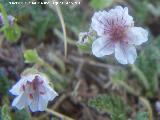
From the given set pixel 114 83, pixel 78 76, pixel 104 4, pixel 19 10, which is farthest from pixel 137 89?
pixel 19 10

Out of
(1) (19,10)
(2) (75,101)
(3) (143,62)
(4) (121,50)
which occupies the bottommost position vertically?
(2) (75,101)

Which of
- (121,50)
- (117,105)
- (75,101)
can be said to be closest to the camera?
(121,50)

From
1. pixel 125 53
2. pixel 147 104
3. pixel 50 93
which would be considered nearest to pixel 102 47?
pixel 125 53

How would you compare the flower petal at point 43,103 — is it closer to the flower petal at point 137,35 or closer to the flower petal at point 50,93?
the flower petal at point 50,93

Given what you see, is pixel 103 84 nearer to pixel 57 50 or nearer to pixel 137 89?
pixel 137 89

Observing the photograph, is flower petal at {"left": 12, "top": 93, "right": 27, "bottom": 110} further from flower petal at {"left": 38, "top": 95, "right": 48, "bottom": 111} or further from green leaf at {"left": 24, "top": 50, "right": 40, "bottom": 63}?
green leaf at {"left": 24, "top": 50, "right": 40, "bottom": 63}

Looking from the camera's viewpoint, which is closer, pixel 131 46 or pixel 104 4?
pixel 131 46
